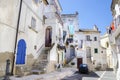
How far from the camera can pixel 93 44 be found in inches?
1415

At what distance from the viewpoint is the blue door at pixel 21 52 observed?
11667mm

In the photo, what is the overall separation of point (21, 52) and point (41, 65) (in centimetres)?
343

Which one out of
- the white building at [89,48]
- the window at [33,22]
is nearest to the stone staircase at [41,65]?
the window at [33,22]

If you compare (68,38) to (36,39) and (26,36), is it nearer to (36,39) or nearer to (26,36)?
(36,39)

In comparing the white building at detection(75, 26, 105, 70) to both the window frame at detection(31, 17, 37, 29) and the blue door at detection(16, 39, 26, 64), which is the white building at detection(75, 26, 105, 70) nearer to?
the window frame at detection(31, 17, 37, 29)

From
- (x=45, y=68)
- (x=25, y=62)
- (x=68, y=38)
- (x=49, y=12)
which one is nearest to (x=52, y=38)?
(x=49, y=12)

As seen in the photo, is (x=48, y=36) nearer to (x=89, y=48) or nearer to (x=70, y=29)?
(x=89, y=48)

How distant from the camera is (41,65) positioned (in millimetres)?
14711

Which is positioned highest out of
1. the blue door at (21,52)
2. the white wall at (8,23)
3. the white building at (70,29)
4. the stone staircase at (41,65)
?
the white building at (70,29)

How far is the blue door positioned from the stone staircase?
174cm

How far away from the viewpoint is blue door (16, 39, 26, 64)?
38.3 ft

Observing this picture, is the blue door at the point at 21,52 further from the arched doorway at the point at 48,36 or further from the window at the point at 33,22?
the arched doorway at the point at 48,36

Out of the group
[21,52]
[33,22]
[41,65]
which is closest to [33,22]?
[33,22]

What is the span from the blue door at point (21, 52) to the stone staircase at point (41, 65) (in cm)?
174
